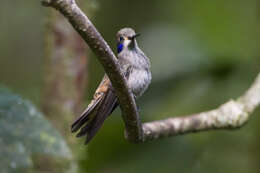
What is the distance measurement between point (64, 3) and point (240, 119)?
8.88 feet

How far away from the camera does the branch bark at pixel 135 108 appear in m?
2.68

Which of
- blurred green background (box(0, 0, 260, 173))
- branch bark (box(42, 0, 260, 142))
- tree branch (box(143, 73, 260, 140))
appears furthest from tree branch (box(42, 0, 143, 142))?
blurred green background (box(0, 0, 260, 173))

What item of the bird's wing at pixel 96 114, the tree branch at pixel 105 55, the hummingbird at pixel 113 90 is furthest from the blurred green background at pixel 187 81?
the tree branch at pixel 105 55

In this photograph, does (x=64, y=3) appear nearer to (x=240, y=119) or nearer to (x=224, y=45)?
(x=240, y=119)

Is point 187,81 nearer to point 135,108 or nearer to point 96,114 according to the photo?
point 96,114

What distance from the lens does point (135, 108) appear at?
3.54 m

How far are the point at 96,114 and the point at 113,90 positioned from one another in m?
0.23

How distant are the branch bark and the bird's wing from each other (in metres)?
0.22

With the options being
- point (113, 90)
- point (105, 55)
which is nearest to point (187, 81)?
point (113, 90)

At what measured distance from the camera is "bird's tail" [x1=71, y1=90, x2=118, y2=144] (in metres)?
3.75

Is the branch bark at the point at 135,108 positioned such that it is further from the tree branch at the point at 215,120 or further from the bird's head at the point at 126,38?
the bird's head at the point at 126,38

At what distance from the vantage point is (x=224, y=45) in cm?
671

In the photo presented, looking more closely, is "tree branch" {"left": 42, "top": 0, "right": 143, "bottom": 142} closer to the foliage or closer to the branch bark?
the branch bark

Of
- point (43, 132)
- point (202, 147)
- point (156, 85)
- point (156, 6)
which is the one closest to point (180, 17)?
point (156, 6)
